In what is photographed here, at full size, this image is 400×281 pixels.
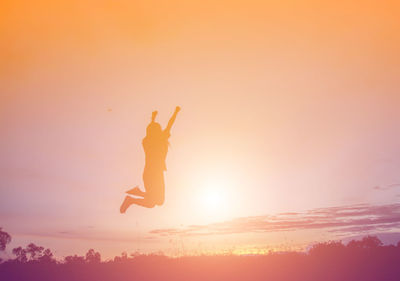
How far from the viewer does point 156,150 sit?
33.9ft

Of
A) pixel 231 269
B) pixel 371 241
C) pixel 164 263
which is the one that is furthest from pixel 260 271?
pixel 371 241

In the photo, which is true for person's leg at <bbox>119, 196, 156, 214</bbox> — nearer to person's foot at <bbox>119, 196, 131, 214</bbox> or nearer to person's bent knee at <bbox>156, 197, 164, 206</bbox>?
person's foot at <bbox>119, 196, 131, 214</bbox>

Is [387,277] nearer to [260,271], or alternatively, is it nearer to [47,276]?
[260,271]

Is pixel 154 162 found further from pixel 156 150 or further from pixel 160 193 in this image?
pixel 160 193

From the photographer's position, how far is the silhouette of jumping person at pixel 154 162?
406 inches

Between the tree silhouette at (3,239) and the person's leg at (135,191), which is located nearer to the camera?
the person's leg at (135,191)

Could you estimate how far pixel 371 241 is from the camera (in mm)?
25047

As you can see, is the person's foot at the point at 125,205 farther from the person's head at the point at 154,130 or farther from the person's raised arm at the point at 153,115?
the person's raised arm at the point at 153,115

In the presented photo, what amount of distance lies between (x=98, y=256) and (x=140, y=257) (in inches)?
105

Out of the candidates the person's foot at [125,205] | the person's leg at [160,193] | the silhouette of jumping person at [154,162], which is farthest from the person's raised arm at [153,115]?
the person's foot at [125,205]

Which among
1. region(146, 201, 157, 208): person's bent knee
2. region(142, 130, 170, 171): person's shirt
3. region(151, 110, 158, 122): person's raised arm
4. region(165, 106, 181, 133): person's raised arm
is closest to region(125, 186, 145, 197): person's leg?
region(146, 201, 157, 208): person's bent knee

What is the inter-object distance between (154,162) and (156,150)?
1.20ft

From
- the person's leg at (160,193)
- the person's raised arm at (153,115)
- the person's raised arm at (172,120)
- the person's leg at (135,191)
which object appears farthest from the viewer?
the person's leg at (135,191)

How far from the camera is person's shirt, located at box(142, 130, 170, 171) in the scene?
10.3 metres
